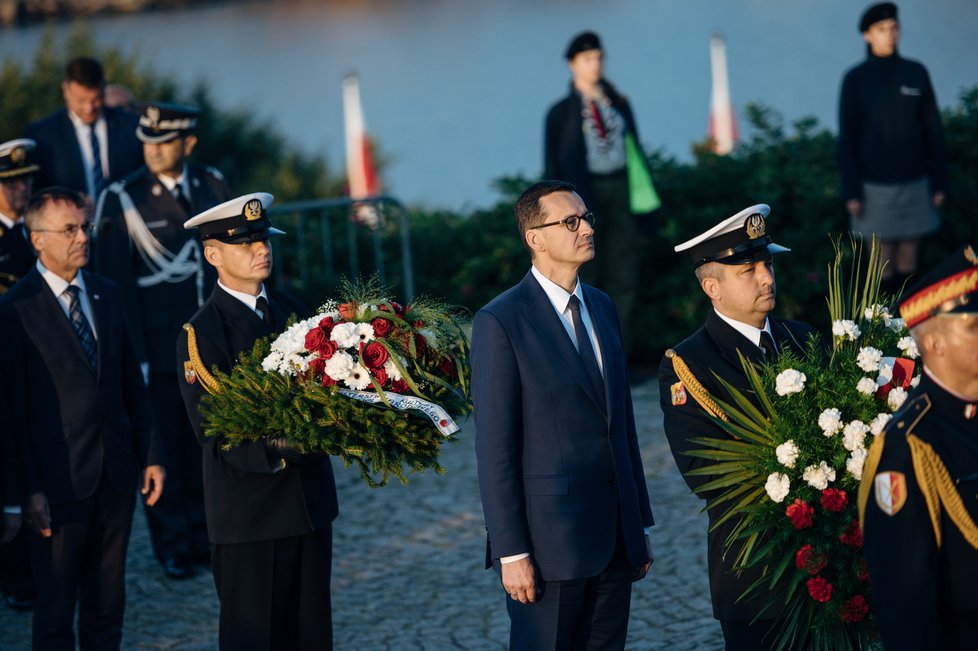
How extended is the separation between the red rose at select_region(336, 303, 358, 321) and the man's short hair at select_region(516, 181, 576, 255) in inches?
32.0

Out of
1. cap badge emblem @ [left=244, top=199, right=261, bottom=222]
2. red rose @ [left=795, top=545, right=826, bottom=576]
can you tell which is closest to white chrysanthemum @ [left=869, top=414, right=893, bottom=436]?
red rose @ [left=795, top=545, right=826, bottom=576]

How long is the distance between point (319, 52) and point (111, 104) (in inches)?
1508

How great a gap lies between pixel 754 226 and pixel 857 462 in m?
0.97

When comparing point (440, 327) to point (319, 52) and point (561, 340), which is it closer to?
point (561, 340)

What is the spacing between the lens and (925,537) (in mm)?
3334

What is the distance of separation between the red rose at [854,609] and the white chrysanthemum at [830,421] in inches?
19.5

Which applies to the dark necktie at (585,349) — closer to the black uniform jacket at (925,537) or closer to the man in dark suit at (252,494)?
the man in dark suit at (252,494)

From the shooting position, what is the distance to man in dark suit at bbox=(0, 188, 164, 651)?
221 inches

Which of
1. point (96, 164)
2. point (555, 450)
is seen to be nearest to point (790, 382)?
point (555, 450)

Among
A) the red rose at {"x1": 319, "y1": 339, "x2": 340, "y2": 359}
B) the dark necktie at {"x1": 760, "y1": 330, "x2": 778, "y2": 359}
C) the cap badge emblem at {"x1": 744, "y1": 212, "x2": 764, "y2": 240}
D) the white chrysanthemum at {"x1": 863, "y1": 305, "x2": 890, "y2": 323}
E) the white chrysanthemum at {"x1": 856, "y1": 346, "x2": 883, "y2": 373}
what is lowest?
the white chrysanthemum at {"x1": 856, "y1": 346, "x2": 883, "y2": 373}

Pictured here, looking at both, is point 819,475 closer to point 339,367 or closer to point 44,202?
point 339,367

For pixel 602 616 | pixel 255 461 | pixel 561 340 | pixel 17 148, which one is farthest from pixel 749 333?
pixel 17 148

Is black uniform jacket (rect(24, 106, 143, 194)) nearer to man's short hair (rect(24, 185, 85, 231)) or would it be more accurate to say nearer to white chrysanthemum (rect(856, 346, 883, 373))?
man's short hair (rect(24, 185, 85, 231))

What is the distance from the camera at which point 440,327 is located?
16.9 feet
